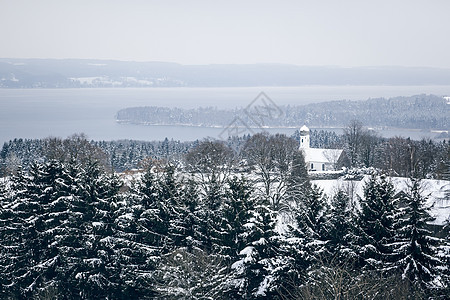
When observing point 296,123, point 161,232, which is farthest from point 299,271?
point 296,123

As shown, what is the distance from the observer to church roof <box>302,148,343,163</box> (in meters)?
51.1

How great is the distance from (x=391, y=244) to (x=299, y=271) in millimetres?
3073

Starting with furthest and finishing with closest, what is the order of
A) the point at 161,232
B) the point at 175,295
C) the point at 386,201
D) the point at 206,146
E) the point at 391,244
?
the point at 206,146, the point at 161,232, the point at 386,201, the point at 391,244, the point at 175,295

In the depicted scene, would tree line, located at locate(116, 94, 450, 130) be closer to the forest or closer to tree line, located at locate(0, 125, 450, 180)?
tree line, located at locate(0, 125, 450, 180)

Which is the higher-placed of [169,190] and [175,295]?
[169,190]

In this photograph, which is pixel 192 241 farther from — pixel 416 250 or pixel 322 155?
pixel 322 155

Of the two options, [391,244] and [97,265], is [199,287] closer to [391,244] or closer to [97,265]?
[97,265]

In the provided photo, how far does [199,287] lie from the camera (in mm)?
13773

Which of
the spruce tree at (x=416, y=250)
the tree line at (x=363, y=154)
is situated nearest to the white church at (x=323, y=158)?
the tree line at (x=363, y=154)

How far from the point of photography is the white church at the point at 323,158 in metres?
50.7

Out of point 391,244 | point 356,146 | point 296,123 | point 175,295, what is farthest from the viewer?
point 296,123

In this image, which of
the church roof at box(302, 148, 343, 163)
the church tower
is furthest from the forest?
the church tower

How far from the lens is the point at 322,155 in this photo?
5275cm

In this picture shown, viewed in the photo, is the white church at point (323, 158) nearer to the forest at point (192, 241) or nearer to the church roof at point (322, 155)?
the church roof at point (322, 155)
